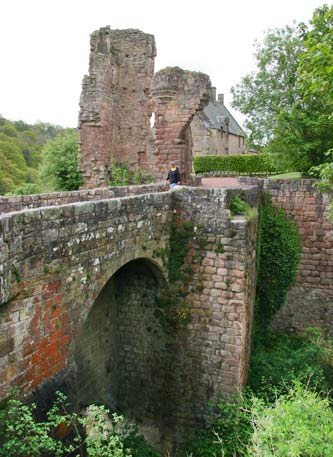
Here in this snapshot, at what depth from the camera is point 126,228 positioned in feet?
22.9

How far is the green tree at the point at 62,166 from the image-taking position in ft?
70.4

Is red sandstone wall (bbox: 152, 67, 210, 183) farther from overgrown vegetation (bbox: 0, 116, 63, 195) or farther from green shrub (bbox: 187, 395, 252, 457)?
overgrown vegetation (bbox: 0, 116, 63, 195)

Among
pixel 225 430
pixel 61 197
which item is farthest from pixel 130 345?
pixel 61 197

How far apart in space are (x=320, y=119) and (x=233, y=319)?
8005mm

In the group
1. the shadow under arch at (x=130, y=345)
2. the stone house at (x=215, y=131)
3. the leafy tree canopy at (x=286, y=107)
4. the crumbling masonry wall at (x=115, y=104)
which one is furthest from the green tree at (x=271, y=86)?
the stone house at (x=215, y=131)

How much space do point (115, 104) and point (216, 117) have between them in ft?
89.6

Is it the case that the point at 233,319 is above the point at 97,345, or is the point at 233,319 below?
above

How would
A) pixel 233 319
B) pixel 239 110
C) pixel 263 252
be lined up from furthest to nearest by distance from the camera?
1. pixel 239 110
2. pixel 263 252
3. pixel 233 319

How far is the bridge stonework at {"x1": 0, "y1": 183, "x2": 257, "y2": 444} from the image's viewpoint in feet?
18.2

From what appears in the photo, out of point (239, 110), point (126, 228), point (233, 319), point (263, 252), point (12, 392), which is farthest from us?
point (239, 110)

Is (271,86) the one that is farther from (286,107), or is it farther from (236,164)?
(236,164)

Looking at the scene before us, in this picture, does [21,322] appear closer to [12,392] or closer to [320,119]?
[12,392]

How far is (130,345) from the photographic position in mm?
9398

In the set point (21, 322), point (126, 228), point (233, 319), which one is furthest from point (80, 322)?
point (233, 319)
